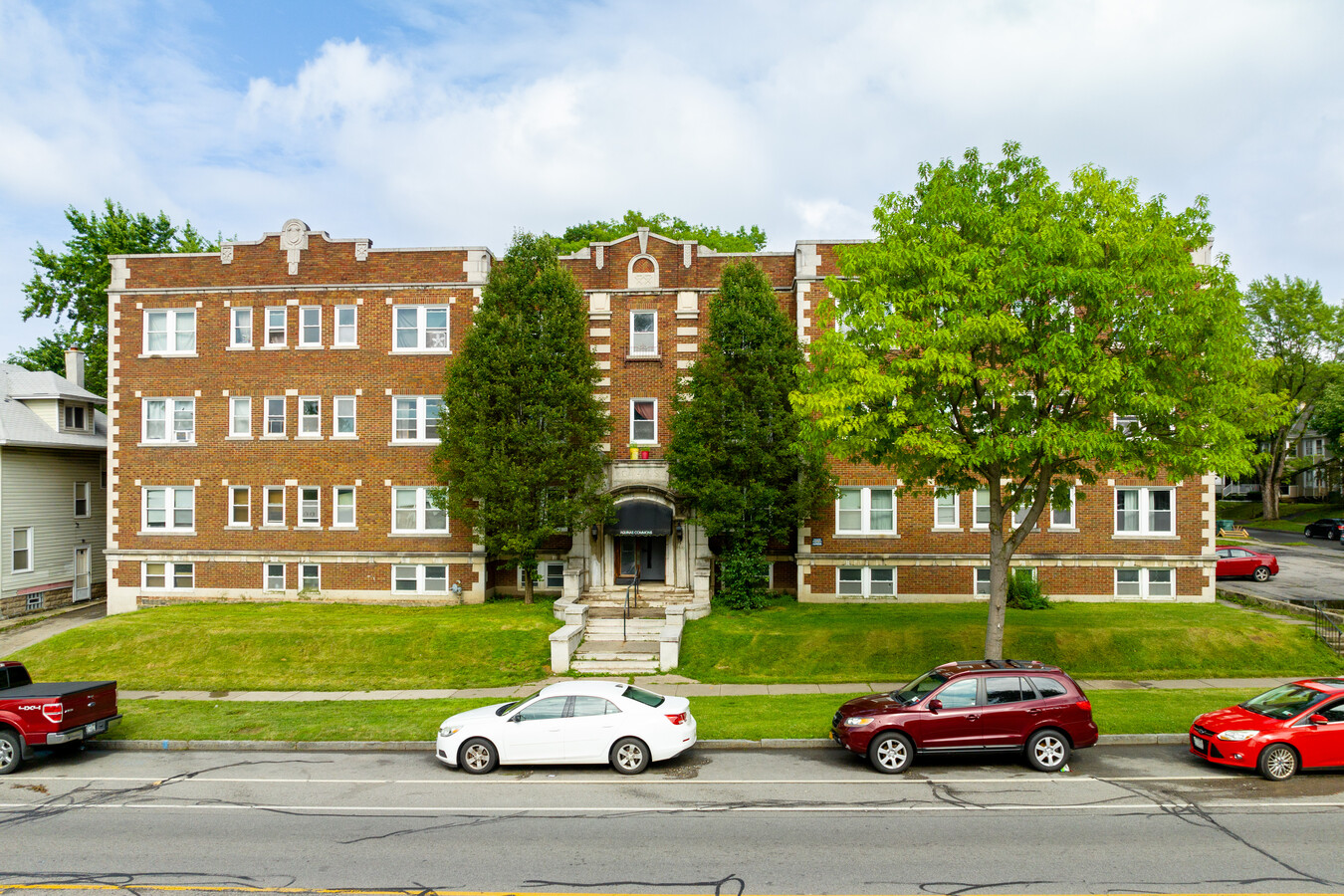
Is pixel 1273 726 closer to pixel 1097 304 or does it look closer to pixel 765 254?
pixel 1097 304

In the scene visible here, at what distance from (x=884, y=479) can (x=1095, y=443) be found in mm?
11467

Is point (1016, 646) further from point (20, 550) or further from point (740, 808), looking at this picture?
point (20, 550)

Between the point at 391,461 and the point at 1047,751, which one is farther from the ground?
the point at 391,461

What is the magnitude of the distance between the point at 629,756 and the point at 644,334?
1681 cm

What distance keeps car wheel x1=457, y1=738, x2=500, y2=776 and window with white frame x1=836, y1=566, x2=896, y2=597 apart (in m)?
15.6

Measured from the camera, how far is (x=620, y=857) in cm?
1006

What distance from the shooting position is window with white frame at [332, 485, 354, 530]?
28375mm

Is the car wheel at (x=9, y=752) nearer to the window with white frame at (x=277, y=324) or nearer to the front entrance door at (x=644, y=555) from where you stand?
the front entrance door at (x=644, y=555)

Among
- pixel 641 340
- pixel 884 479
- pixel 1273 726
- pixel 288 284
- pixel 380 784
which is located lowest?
pixel 380 784

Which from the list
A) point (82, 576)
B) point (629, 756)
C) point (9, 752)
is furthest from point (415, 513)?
Result: point (629, 756)

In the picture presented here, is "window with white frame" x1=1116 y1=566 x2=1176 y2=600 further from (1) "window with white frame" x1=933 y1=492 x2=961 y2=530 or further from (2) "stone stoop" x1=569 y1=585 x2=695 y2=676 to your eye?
(2) "stone stoop" x1=569 y1=585 x2=695 y2=676

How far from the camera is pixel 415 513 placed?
28.2 metres

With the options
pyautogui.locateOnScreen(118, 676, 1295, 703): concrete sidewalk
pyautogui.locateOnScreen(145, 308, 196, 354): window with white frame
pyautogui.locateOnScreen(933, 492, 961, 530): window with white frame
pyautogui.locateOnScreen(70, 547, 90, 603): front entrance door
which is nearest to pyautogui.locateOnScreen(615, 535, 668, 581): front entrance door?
pyautogui.locateOnScreen(118, 676, 1295, 703): concrete sidewalk

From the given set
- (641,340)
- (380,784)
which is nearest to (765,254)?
(641,340)
